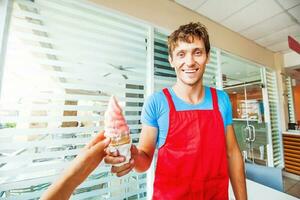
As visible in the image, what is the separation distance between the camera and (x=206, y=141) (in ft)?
3.15

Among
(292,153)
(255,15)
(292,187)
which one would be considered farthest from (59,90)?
(292,153)

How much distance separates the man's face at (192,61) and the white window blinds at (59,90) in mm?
961

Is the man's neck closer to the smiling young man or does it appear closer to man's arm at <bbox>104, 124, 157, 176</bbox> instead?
the smiling young man

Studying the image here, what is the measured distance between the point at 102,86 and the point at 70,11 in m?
0.77

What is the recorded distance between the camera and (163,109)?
39.4 inches

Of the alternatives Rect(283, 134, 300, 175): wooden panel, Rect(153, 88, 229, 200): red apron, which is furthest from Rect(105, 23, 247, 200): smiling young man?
Rect(283, 134, 300, 175): wooden panel

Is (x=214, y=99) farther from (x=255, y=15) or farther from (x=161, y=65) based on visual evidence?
(x=255, y=15)

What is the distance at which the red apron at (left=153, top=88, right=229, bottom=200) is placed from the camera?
3.00 feet

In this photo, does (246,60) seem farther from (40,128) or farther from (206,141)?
(40,128)

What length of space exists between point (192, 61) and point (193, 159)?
56cm

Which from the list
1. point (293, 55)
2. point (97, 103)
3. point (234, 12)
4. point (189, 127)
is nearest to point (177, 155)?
point (189, 127)

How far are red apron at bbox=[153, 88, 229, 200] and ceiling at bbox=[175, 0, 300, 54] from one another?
2092 millimetres

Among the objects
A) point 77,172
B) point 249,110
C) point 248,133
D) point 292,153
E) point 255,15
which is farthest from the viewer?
point 249,110

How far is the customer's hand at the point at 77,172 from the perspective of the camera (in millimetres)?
438
